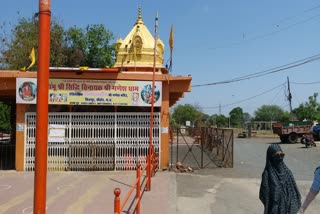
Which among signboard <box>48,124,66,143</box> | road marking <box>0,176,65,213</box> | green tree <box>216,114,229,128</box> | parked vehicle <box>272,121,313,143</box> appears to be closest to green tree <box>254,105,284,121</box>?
green tree <box>216,114,229,128</box>

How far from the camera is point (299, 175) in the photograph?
51.9 feet

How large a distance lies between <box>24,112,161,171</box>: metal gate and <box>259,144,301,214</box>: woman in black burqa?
10.1 metres

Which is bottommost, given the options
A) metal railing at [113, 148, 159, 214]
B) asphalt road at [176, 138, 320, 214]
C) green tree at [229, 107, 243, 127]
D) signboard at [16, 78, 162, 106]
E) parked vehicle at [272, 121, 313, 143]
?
asphalt road at [176, 138, 320, 214]

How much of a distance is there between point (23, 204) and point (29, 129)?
19.5 feet

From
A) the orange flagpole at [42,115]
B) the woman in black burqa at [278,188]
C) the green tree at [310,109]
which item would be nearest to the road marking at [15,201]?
the orange flagpole at [42,115]

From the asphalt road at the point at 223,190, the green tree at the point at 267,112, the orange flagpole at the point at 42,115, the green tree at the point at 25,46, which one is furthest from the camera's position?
the green tree at the point at 267,112

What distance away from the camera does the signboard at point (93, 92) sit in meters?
15.0

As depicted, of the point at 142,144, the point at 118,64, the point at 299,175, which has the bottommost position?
the point at 299,175

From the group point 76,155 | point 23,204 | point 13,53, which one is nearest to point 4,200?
point 23,204

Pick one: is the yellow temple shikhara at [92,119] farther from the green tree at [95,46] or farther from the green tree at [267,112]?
the green tree at [267,112]

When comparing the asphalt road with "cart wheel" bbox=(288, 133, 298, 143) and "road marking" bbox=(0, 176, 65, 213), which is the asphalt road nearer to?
"road marking" bbox=(0, 176, 65, 213)

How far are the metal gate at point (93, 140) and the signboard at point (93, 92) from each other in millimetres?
492

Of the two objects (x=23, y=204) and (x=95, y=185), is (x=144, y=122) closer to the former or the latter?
(x=95, y=185)

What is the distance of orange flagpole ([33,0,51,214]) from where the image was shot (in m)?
3.83
